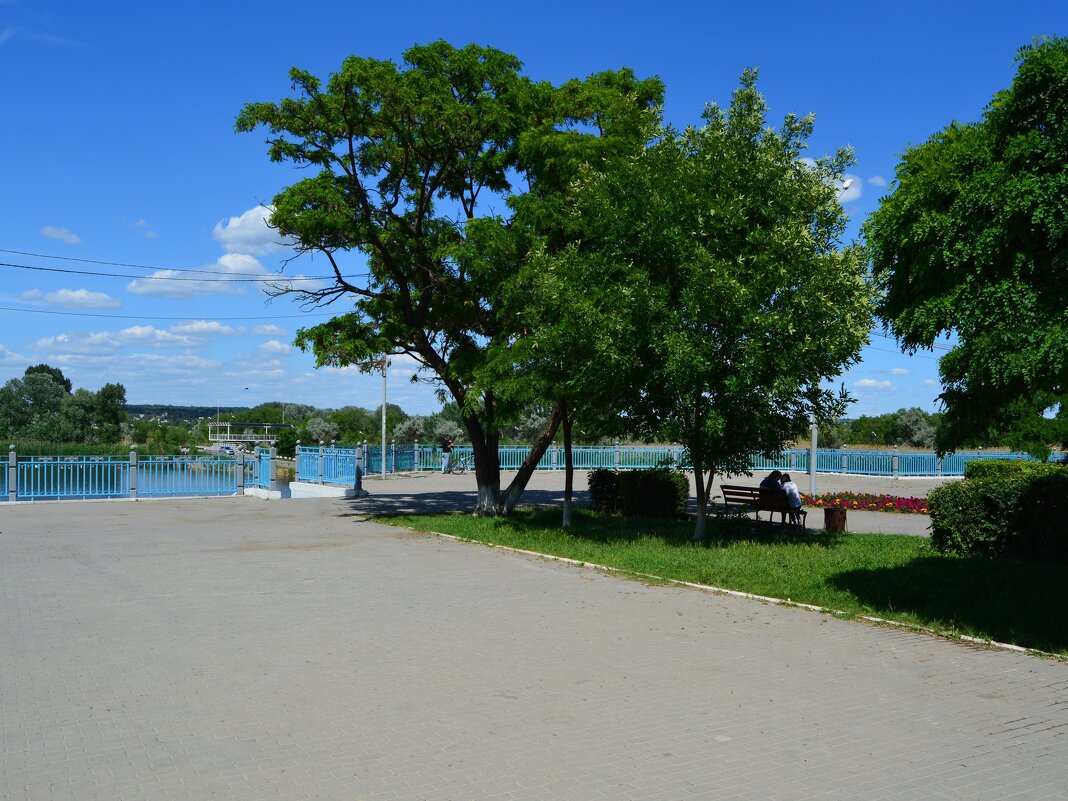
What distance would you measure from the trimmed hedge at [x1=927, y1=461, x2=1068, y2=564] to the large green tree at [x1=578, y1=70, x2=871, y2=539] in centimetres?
225

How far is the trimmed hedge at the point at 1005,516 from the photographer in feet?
39.5

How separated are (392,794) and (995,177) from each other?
6839mm

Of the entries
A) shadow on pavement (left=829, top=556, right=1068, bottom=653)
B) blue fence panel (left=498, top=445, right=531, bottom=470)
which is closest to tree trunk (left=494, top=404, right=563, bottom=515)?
shadow on pavement (left=829, top=556, right=1068, bottom=653)

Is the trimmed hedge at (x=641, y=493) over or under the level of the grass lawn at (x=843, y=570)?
over

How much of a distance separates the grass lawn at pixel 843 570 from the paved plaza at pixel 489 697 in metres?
0.59

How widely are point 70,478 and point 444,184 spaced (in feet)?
45.7

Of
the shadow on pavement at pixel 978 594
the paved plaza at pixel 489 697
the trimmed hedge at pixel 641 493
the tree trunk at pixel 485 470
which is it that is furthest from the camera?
the tree trunk at pixel 485 470

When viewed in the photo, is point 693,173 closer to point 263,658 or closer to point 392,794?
point 263,658

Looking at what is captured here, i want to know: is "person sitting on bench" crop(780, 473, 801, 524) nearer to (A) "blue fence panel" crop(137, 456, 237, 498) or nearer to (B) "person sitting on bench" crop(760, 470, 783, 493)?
(B) "person sitting on bench" crop(760, 470, 783, 493)

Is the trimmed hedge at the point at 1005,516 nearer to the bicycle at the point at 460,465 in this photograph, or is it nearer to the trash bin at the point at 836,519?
the trash bin at the point at 836,519

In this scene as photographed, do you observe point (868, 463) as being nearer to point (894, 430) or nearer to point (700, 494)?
point (700, 494)

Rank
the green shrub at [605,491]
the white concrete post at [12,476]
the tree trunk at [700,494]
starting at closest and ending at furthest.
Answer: the tree trunk at [700,494] < the green shrub at [605,491] < the white concrete post at [12,476]

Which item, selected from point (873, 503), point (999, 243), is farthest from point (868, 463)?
point (999, 243)

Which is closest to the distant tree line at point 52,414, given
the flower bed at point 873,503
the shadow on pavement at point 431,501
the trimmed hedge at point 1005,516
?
the shadow on pavement at point 431,501
